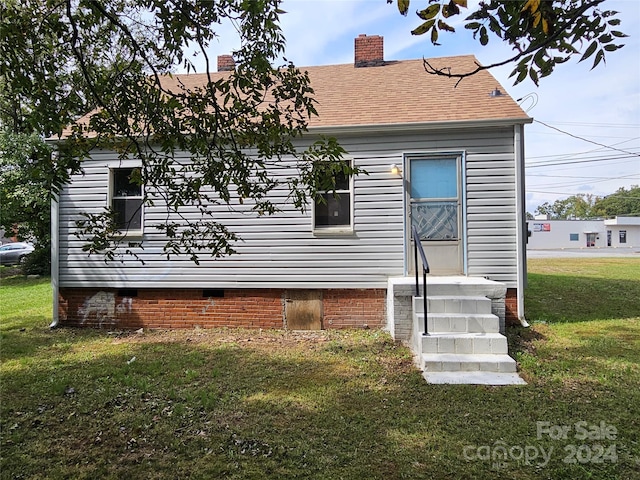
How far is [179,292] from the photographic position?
21.8 ft

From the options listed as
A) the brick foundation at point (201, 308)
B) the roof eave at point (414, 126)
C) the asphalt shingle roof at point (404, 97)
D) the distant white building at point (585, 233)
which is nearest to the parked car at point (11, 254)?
the brick foundation at point (201, 308)

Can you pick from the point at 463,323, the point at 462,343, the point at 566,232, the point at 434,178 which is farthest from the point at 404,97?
the point at 566,232

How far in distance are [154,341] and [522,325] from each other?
577 centimetres

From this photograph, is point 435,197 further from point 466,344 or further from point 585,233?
point 585,233

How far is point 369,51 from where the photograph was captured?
8797mm

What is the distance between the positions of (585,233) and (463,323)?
49.1m

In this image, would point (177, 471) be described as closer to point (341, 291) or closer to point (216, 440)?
point (216, 440)

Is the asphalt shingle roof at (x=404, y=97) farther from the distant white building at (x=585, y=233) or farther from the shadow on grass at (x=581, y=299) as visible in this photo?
the distant white building at (x=585, y=233)

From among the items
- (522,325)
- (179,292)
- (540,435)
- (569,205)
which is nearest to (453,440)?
(540,435)

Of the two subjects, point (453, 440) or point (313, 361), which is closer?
point (453, 440)

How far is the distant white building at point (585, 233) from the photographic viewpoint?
43094 mm

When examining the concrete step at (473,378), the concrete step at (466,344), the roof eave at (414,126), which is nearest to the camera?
the concrete step at (473,378)

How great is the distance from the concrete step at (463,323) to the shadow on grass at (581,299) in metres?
2.11

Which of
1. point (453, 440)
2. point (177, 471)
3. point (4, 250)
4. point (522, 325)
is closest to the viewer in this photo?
point (177, 471)
